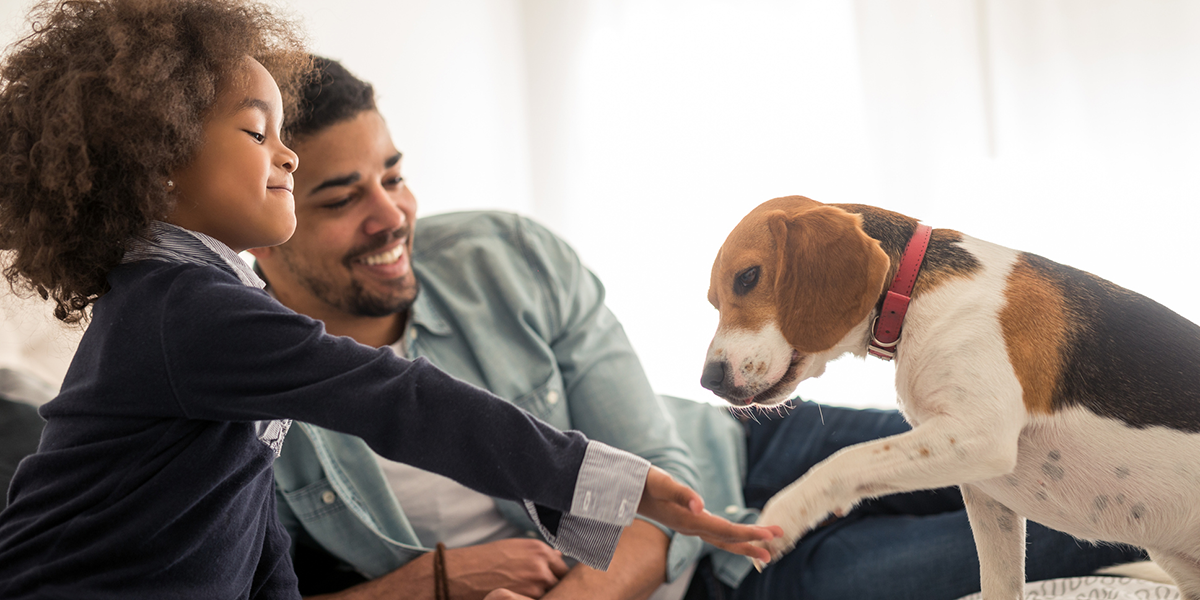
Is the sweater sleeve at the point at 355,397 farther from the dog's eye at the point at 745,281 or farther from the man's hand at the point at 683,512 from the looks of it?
the dog's eye at the point at 745,281

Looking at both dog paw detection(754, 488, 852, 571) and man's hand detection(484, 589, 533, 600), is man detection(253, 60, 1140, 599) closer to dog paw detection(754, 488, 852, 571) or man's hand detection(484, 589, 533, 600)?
man's hand detection(484, 589, 533, 600)

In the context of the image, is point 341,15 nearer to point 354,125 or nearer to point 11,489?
point 354,125

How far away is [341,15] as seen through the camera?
2.43 meters

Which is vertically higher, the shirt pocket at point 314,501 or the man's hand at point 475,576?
the shirt pocket at point 314,501

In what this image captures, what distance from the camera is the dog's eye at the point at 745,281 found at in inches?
33.4

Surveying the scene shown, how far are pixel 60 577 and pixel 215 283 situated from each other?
1.16 ft

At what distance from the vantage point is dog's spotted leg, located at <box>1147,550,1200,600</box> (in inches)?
29.5

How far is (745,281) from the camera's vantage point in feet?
2.80

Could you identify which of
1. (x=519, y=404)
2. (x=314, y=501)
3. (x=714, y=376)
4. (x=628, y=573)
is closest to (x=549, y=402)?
(x=519, y=404)

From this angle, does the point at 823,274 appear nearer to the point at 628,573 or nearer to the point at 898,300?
the point at 898,300

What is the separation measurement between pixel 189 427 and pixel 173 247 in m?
0.21

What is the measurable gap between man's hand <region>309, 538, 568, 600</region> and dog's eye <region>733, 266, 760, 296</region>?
32.1 inches

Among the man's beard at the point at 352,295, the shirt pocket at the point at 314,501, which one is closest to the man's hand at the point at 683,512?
the shirt pocket at the point at 314,501

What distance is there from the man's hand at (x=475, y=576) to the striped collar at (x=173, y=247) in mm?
764
